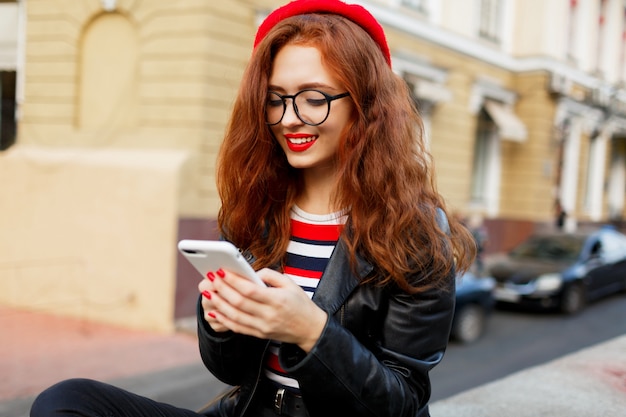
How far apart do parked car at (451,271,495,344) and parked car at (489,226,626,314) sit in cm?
165

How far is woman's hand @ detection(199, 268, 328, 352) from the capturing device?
1.28 meters

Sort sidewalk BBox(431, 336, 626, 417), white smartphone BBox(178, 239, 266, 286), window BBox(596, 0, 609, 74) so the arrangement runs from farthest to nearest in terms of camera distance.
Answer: window BBox(596, 0, 609, 74) → sidewalk BBox(431, 336, 626, 417) → white smartphone BBox(178, 239, 266, 286)

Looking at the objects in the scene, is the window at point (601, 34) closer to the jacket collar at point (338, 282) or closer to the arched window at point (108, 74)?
the arched window at point (108, 74)

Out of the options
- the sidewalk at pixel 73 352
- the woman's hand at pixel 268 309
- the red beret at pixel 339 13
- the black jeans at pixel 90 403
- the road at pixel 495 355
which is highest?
the red beret at pixel 339 13

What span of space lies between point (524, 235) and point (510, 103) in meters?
3.72

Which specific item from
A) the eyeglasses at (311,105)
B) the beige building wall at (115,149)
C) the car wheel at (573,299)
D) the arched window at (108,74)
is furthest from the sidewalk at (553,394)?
the arched window at (108,74)

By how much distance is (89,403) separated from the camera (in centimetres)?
151

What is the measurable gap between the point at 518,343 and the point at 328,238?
6860 millimetres

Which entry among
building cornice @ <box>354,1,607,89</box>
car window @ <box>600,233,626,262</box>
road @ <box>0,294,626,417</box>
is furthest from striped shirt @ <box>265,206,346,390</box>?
car window @ <box>600,233,626,262</box>

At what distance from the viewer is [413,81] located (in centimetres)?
1216

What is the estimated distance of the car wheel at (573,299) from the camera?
9.62 meters

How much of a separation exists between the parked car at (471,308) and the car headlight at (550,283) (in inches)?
Answer: 66.4

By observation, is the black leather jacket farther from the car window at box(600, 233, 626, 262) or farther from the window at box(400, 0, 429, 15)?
the window at box(400, 0, 429, 15)

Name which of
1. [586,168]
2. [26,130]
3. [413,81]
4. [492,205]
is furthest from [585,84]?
[26,130]
